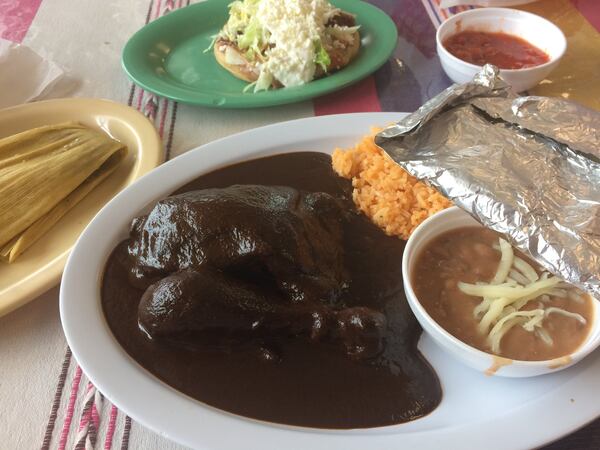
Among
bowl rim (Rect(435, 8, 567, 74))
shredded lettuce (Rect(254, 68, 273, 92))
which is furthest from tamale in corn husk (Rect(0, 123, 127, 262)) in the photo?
bowl rim (Rect(435, 8, 567, 74))

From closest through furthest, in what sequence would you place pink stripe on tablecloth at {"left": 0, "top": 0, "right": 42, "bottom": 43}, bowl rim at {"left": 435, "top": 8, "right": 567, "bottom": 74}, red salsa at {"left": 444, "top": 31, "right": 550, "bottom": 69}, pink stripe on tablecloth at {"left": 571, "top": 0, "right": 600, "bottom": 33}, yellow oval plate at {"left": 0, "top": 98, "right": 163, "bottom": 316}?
yellow oval plate at {"left": 0, "top": 98, "right": 163, "bottom": 316}
bowl rim at {"left": 435, "top": 8, "right": 567, "bottom": 74}
red salsa at {"left": 444, "top": 31, "right": 550, "bottom": 69}
pink stripe on tablecloth at {"left": 571, "top": 0, "right": 600, "bottom": 33}
pink stripe on tablecloth at {"left": 0, "top": 0, "right": 42, "bottom": 43}

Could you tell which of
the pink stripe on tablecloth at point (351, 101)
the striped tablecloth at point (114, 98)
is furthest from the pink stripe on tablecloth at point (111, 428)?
the pink stripe on tablecloth at point (351, 101)

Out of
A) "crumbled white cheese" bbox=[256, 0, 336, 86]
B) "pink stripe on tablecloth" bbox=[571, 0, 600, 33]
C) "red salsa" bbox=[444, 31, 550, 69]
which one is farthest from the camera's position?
"pink stripe on tablecloth" bbox=[571, 0, 600, 33]

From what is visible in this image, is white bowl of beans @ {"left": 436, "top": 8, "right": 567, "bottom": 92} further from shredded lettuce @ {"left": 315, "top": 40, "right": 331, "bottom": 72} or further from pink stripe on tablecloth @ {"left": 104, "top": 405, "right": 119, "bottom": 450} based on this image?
pink stripe on tablecloth @ {"left": 104, "top": 405, "right": 119, "bottom": 450}

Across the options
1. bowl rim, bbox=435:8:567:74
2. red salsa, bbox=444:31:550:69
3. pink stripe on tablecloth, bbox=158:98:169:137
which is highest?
bowl rim, bbox=435:8:567:74

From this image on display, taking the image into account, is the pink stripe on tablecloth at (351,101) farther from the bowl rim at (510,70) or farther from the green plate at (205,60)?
the bowl rim at (510,70)

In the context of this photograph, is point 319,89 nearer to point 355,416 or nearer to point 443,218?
point 443,218

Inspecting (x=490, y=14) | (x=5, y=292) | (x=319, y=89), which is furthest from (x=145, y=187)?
(x=490, y=14)

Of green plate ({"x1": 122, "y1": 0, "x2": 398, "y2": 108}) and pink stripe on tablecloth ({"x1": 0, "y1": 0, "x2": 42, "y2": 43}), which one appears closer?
green plate ({"x1": 122, "y1": 0, "x2": 398, "y2": 108})
